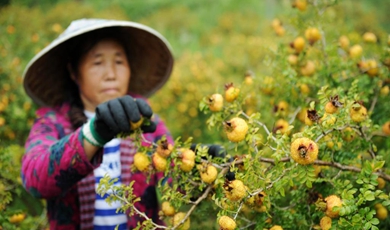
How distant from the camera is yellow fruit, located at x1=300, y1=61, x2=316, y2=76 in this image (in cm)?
156

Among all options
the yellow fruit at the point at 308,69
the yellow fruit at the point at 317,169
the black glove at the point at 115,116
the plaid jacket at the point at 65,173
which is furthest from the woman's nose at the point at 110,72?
the yellow fruit at the point at 317,169

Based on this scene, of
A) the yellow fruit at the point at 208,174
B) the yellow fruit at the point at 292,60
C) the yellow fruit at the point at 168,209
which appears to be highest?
the yellow fruit at the point at 292,60

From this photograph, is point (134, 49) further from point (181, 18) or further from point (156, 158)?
point (181, 18)

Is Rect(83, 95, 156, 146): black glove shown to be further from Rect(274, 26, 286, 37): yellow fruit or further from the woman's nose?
Rect(274, 26, 286, 37): yellow fruit

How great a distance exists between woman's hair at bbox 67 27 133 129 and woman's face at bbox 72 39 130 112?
0.03m

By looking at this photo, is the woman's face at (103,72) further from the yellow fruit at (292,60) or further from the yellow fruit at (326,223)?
the yellow fruit at (326,223)

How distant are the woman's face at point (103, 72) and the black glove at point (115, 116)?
38cm

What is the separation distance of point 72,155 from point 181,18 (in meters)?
6.72

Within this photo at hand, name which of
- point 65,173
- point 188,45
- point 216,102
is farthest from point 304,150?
point 188,45

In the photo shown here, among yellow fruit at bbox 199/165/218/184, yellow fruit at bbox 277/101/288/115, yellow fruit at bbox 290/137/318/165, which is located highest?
yellow fruit at bbox 290/137/318/165

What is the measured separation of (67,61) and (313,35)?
1.00 m

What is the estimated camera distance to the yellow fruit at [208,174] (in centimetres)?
104

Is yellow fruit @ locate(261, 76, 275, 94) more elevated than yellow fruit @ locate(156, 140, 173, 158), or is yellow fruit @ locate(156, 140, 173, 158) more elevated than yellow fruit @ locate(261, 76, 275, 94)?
yellow fruit @ locate(156, 140, 173, 158)

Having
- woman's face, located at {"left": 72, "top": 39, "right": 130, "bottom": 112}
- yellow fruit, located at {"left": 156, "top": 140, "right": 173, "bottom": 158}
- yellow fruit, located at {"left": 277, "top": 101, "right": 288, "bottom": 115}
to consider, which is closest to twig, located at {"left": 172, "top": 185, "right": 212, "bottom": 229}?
yellow fruit, located at {"left": 156, "top": 140, "right": 173, "bottom": 158}
